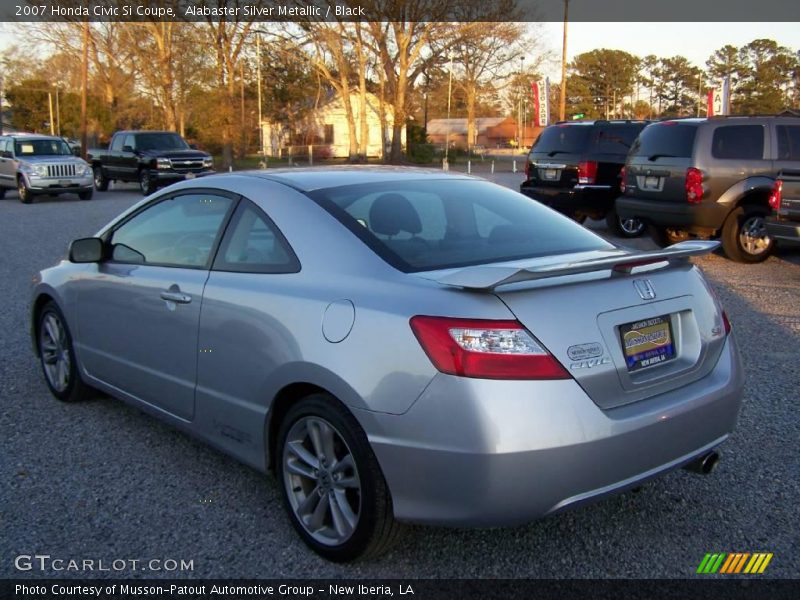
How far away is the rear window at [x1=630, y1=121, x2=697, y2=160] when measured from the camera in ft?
36.9

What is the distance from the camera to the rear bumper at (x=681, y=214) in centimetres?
1108

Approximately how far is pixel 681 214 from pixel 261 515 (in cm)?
906

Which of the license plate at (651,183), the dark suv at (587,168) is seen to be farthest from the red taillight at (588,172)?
the license plate at (651,183)

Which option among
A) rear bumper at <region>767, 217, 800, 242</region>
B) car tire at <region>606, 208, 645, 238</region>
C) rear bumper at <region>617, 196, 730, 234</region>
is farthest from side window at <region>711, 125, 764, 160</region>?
car tire at <region>606, 208, 645, 238</region>

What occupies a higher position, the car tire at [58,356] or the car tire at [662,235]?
the car tire at [662,235]

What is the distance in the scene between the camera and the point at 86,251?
4711 millimetres

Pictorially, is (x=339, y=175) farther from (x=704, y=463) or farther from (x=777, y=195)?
(x=777, y=195)

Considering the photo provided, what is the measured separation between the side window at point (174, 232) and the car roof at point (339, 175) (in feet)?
0.91

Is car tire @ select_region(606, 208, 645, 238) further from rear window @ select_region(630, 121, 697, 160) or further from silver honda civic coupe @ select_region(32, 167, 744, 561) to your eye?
silver honda civic coupe @ select_region(32, 167, 744, 561)

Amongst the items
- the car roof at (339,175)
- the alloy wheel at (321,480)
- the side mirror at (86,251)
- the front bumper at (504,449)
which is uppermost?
the car roof at (339,175)

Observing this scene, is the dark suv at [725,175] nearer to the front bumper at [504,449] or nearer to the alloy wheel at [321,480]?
the front bumper at [504,449]

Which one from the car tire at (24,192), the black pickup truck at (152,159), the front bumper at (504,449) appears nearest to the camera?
the front bumper at (504,449)

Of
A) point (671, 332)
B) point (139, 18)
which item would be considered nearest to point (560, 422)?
point (671, 332)
